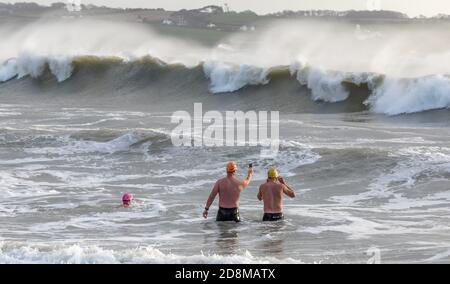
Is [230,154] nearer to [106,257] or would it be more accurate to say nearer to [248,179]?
[248,179]

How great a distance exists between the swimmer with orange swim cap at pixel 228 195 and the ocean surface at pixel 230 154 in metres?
0.26

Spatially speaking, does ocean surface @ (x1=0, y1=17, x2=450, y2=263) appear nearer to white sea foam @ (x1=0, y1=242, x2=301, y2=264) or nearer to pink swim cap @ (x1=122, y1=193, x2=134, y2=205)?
white sea foam @ (x1=0, y1=242, x2=301, y2=264)

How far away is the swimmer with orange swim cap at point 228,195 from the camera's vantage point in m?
14.9

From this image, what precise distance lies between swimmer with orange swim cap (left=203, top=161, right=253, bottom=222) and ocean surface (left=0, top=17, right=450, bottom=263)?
26 cm

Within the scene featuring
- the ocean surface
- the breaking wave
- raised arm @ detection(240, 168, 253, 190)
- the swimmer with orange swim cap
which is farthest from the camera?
the breaking wave

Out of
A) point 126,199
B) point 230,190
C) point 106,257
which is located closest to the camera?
point 106,257

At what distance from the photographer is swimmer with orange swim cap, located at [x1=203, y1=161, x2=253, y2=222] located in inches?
586

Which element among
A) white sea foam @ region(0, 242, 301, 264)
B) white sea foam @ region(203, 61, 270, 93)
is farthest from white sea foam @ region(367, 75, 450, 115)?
white sea foam @ region(0, 242, 301, 264)

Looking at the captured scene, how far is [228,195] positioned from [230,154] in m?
7.46

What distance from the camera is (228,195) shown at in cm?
1489

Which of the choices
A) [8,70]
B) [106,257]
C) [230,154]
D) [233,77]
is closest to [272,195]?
[106,257]

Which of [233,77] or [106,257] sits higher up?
[106,257]

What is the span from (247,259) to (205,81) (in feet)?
106

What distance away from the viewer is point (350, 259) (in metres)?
11.8
